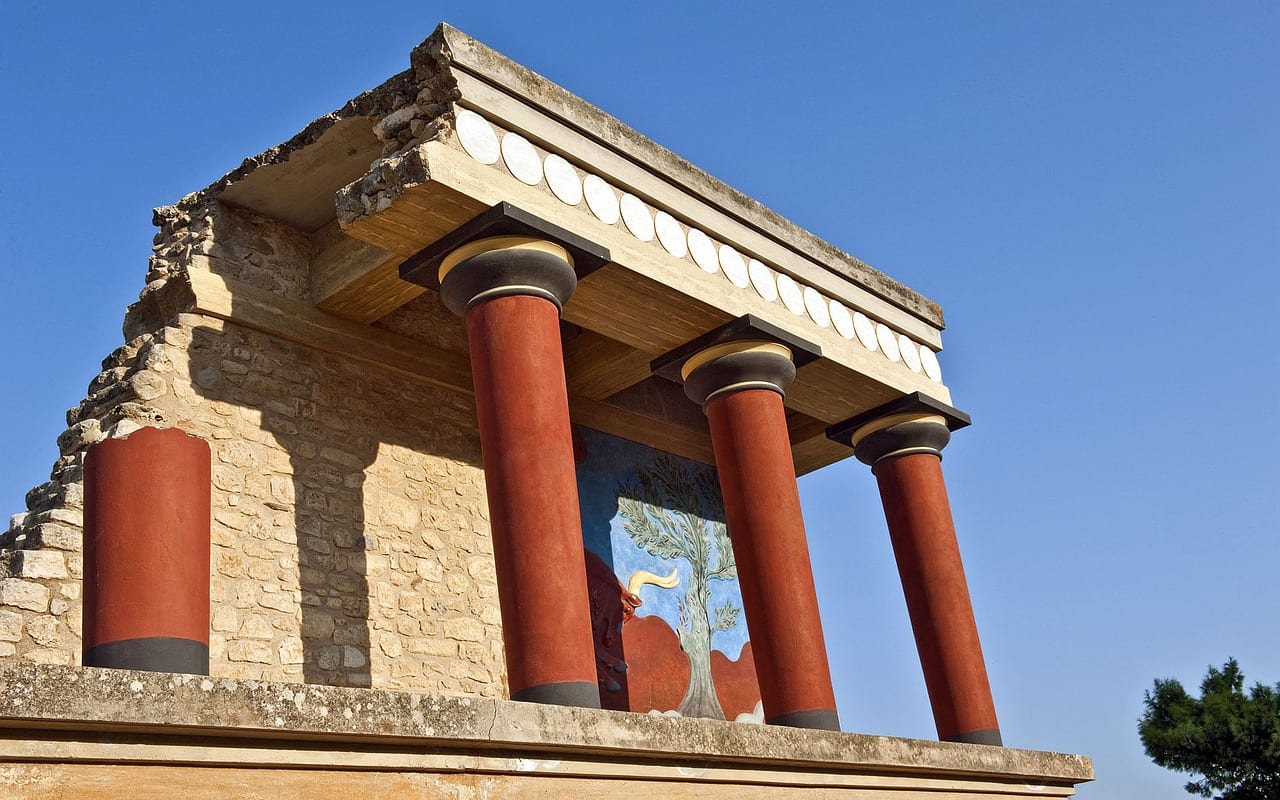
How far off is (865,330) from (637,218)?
285 centimetres

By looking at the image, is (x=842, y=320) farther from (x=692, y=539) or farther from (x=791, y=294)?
(x=692, y=539)

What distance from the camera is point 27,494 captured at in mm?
7422

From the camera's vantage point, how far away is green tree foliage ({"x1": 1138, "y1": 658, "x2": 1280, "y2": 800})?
16.9 m

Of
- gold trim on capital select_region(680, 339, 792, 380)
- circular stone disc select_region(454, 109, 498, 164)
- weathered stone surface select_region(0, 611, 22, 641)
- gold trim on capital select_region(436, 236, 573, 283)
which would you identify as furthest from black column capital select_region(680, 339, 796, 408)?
weathered stone surface select_region(0, 611, 22, 641)

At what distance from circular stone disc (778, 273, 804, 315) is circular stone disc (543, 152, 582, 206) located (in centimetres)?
213

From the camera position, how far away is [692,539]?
34.6 ft

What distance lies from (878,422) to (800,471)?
5.26ft

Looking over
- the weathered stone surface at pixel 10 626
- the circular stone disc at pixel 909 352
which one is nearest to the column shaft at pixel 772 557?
the circular stone disc at pixel 909 352

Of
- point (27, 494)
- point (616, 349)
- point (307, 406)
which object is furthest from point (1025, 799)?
point (27, 494)

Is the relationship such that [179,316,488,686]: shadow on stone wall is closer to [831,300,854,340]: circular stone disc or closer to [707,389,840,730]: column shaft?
[707,389,840,730]: column shaft

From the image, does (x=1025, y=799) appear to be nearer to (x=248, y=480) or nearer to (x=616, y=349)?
(x=616, y=349)

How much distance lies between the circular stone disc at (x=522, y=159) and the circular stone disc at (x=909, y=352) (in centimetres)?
428

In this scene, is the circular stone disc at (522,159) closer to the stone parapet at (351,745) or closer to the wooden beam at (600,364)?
the wooden beam at (600,364)

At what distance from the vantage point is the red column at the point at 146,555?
4.54m
